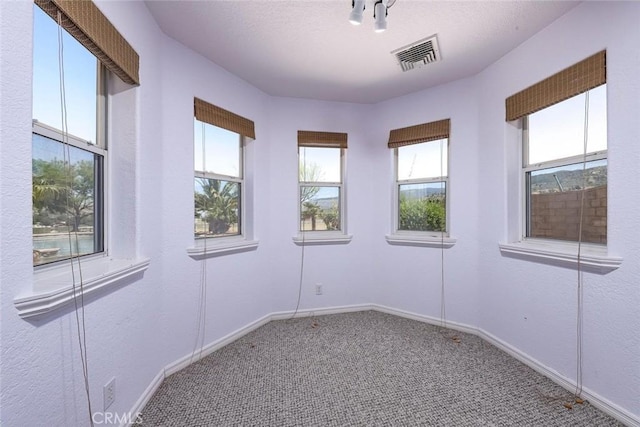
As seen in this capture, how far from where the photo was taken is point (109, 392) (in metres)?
1.39

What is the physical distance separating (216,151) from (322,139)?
1.19 metres

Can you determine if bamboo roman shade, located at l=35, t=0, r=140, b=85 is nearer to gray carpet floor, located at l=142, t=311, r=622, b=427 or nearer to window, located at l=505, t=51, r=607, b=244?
gray carpet floor, located at l=142, t=311, r=622, b=427

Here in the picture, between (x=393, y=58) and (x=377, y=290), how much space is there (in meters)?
2.47

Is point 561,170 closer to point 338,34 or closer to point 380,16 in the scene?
point 380,16

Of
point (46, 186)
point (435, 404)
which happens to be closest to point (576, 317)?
point (435, 404)

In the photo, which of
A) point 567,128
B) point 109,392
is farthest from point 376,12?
point 109,392

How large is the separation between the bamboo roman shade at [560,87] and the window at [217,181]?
250 centimetres

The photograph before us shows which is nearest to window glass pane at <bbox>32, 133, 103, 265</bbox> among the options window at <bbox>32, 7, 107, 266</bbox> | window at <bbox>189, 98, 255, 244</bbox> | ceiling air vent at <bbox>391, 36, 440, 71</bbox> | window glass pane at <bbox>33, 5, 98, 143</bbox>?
window at <bbox>32, 7, 107, 266</bbox>

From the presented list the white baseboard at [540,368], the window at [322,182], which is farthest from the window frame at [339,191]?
the white baseboard at [540,368]

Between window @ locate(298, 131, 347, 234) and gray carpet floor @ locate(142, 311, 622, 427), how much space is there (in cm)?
129

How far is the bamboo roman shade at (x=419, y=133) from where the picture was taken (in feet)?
9.36

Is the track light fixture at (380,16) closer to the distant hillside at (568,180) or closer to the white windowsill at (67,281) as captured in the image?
the distant hillside at (568,180)

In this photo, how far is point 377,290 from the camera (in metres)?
3.36

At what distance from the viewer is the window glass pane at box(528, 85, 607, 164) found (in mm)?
1773
